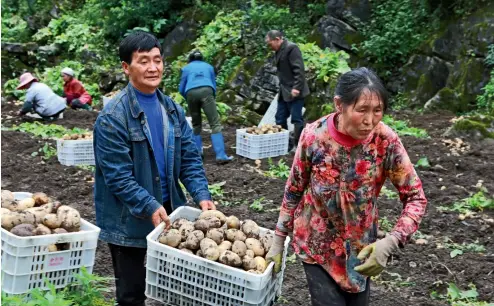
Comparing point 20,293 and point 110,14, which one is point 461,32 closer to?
point 110,14

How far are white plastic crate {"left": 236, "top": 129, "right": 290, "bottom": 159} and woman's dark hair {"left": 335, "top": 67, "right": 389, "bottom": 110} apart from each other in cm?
679

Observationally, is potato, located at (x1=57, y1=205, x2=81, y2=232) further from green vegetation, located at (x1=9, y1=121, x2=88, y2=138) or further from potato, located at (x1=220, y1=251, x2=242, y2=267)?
green vegetation, located at (x1=9, y1=121, x2=88, y2=138)

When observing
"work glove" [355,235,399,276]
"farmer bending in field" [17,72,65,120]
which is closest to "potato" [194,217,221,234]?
"work glove" [355,235,399,276]

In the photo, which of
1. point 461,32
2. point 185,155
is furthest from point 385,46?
point 185,155

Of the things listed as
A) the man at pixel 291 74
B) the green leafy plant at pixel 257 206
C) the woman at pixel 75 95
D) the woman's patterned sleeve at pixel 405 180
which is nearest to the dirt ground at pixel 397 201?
the green leafy plant at pixel 257 206

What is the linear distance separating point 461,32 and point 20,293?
13.4 meters

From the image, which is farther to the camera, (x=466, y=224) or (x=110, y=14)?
(x=110, y=14)

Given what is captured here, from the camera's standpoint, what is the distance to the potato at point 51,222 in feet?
12.8

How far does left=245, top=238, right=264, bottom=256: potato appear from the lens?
A: 12.2ft

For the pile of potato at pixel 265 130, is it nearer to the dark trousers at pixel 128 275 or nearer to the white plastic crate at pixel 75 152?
the white plastic crate at pixel 75 152

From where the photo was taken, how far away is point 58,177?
8.68 meters

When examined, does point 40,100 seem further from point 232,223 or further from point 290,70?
point 232,223

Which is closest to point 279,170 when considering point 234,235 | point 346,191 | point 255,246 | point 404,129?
point 404,129

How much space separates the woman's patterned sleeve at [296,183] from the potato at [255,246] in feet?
1.18
